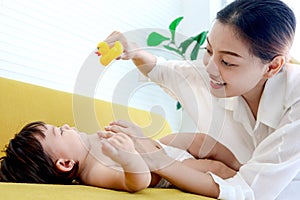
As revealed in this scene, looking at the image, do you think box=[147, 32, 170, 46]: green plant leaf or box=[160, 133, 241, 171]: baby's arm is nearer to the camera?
box=[160, 133, 241, 171]: baby's arm

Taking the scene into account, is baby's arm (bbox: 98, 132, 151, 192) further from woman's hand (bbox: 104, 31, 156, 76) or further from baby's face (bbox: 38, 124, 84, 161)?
woman's hand (bbox: 104, 31, 156, 76)

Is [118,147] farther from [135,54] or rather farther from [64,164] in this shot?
[135,54]

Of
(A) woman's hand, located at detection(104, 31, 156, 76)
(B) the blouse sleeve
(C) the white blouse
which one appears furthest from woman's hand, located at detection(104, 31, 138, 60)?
(B) the blouse sleeve

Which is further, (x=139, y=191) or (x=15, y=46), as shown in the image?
(x=15, y=46)

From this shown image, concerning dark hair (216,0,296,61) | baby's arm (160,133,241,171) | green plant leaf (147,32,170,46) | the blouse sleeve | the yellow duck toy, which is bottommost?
baby's arm (160,133,241,171)

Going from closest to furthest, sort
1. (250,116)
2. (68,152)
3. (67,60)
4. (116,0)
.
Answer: (68,152), (250,116), (67,60), (116,0)

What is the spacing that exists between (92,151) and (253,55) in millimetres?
471

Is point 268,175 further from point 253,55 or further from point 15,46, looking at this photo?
point 15,46

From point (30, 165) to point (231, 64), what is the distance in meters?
0.54

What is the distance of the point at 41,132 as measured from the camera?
0.99 m

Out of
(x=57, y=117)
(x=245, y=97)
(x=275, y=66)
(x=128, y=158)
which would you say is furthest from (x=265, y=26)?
(x=57, y=117)

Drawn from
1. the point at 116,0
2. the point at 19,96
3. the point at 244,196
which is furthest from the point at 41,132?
the point at 116,0

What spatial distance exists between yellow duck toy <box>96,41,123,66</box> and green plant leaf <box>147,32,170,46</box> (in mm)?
191

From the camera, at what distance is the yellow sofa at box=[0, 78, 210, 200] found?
2.17 feet
